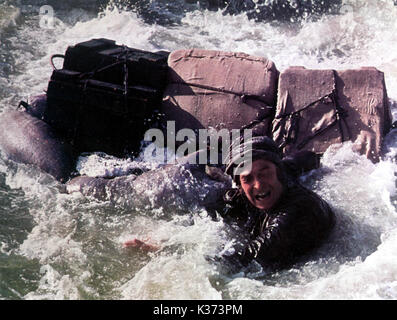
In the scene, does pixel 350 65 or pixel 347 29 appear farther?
pixel 347 29

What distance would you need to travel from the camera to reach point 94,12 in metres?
9.51

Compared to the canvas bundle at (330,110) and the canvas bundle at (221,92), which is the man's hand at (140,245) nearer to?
the canvas bundle at (221,92)

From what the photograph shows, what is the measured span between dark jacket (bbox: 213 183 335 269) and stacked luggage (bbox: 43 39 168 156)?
1.74 m

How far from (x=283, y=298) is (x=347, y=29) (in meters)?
5.71

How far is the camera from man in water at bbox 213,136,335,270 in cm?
377

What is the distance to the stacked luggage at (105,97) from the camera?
5.09 m

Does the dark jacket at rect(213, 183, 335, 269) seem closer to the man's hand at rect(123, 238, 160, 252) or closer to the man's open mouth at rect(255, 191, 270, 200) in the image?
the man's open mouth at rect(255, 191, 270, 200)

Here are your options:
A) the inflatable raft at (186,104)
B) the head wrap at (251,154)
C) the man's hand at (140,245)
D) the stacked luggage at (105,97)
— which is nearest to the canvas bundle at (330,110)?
the inflatable raft at (186,104)

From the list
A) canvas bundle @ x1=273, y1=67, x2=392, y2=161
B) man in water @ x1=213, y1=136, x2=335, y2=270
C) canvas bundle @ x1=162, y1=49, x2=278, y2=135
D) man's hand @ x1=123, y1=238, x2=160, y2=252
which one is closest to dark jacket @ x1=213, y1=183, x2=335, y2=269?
man in water @ x1=213, y1=136, x2=335, y2=270

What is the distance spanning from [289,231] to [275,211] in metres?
0.19

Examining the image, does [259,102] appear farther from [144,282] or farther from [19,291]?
[19,291]

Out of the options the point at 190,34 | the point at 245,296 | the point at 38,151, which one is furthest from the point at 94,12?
the point at 245,296

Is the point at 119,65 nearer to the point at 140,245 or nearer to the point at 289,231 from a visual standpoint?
the point at 140,245
